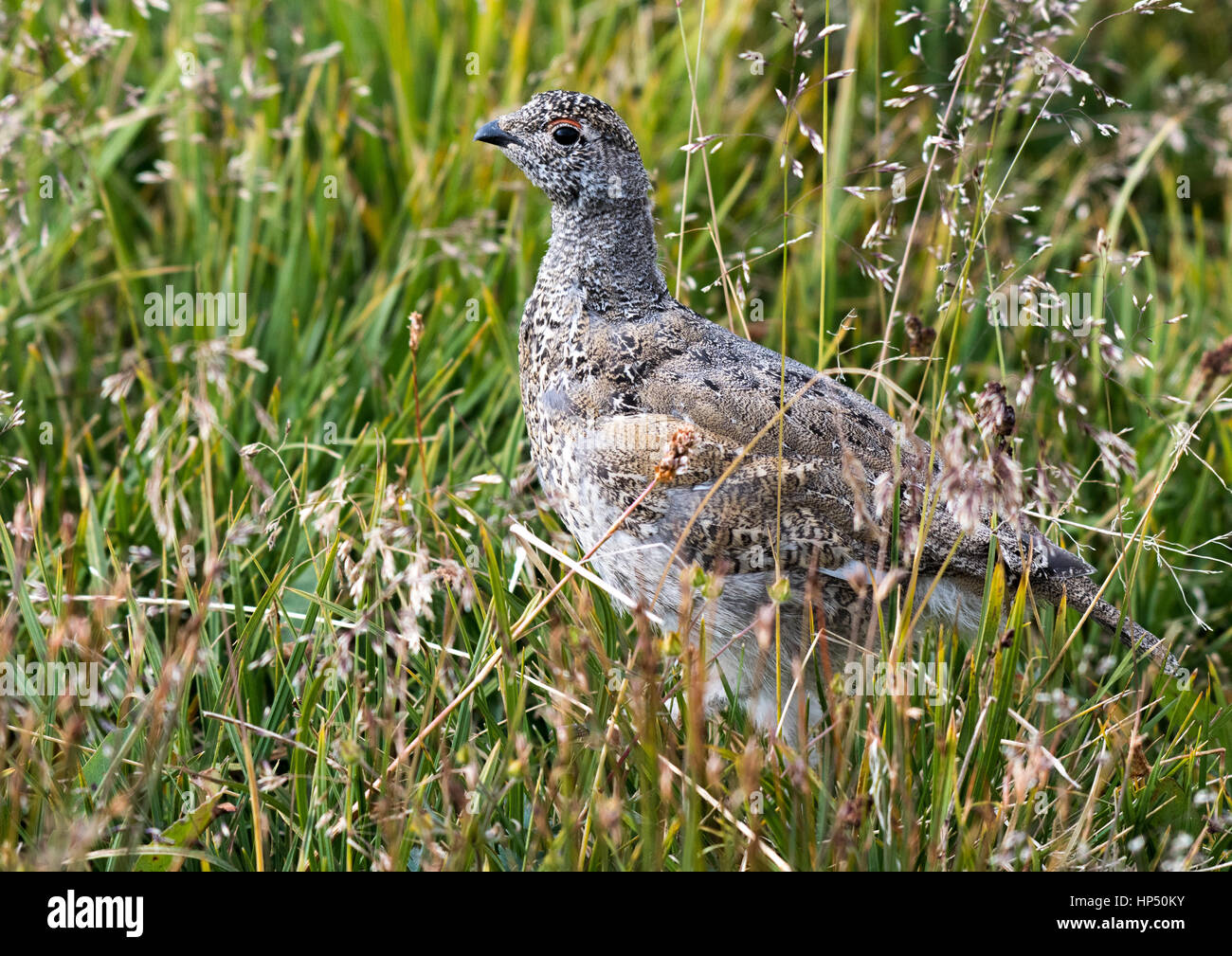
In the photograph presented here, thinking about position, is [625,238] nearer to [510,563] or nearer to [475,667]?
[510,563]

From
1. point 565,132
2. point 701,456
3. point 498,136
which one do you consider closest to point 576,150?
point 565,132

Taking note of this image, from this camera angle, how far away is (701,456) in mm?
2818

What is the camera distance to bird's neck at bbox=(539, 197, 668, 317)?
121 inches

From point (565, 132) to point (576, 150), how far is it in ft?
0.18

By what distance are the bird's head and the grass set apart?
0.64 ft

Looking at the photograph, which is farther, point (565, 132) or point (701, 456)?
point (565, 132)

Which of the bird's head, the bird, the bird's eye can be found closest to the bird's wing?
the bird

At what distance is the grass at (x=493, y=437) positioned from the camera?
236 centimetres

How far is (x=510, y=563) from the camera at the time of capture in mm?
3174

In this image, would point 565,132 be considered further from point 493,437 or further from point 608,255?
point 493,437

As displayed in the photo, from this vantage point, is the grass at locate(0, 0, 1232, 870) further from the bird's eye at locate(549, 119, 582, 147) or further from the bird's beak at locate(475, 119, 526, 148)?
the bird's beak at locate(475, 119, 526, 148)

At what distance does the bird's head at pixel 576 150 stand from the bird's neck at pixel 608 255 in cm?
2

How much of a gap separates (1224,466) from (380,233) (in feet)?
10.9
